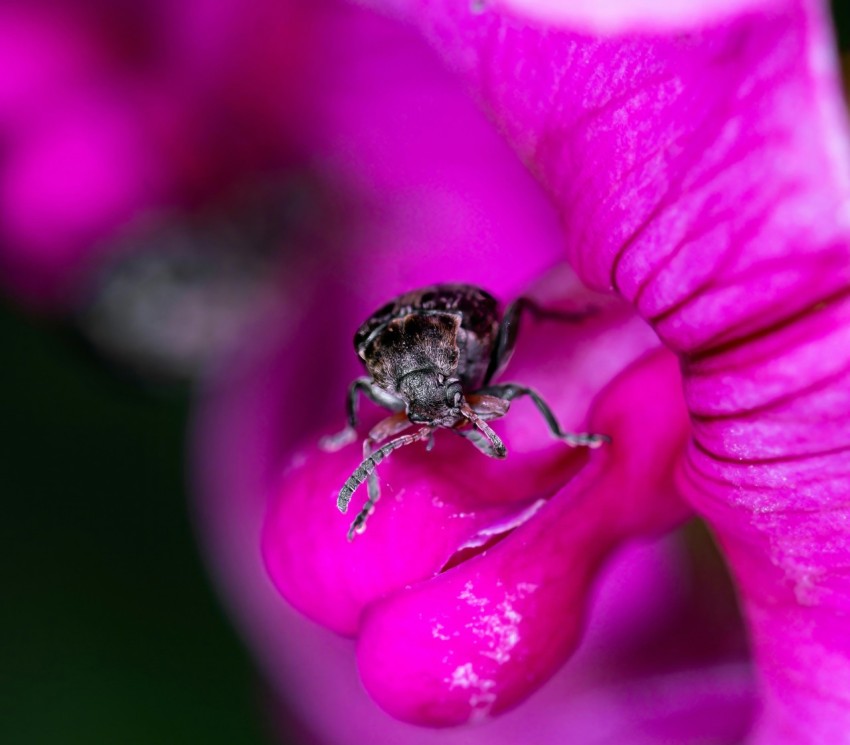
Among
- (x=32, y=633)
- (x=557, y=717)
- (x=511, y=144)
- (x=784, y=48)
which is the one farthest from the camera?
(x=32, y=633)

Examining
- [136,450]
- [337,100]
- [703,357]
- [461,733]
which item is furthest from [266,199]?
[703,357]

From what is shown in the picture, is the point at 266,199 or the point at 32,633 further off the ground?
the point at 266,199

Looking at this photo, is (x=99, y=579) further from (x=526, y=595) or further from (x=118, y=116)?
(x=526, y=595)

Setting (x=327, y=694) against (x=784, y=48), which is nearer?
(x=784, y=48)

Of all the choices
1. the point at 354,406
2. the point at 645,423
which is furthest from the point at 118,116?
the point at 645,423

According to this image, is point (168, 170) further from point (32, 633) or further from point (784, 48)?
point (784, 48)

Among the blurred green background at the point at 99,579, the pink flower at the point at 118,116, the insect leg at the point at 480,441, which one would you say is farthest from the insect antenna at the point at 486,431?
the blurred green background at the point at 99,579
